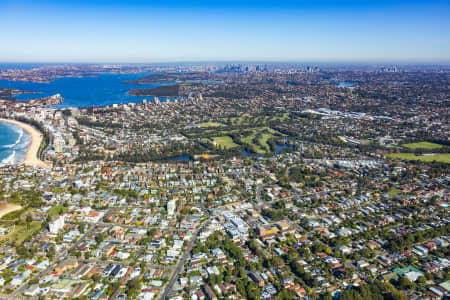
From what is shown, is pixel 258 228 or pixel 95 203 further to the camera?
pixel 95 203

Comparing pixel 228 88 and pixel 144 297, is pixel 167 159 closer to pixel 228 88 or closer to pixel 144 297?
pixel 144 297

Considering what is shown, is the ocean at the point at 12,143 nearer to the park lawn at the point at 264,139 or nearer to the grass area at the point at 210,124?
the grass area at the point at 210,124

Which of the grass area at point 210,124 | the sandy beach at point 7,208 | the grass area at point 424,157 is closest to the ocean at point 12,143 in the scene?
the sandy beach at point 7,208

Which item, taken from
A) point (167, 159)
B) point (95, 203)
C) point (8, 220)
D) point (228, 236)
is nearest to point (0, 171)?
point (8, 220)

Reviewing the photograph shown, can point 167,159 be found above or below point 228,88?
below

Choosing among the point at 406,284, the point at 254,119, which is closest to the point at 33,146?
the point at 254,119

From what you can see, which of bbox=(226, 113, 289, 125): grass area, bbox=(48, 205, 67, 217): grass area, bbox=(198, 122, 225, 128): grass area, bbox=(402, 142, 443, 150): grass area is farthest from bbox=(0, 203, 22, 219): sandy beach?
bbox=(402, 142, 443, 150): grass area
